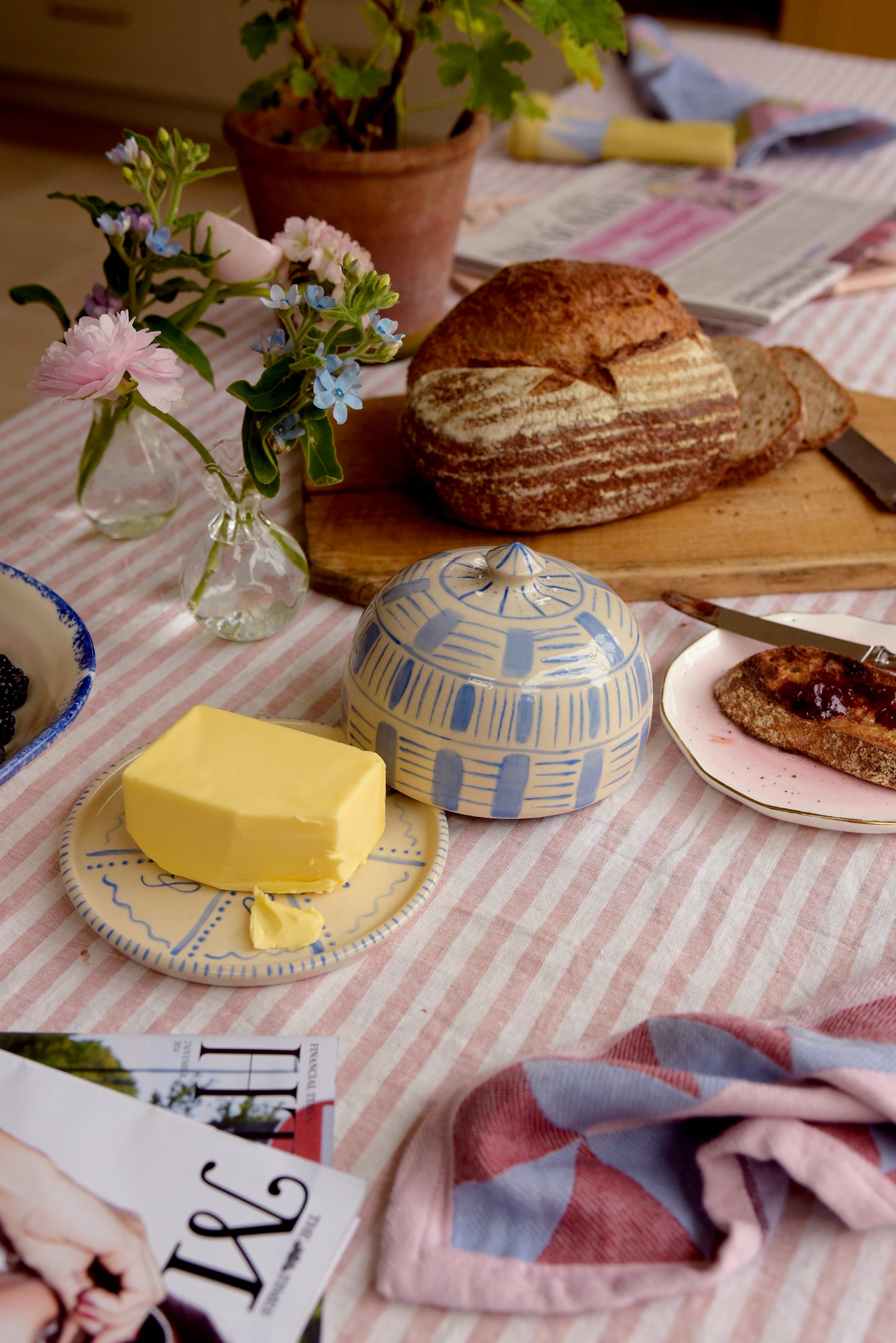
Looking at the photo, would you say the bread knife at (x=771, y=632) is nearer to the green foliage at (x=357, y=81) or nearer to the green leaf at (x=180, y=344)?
the green leaf at (x=180, y=344)

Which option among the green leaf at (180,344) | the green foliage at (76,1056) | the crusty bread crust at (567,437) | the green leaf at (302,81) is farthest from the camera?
the green leaf at (302,81)

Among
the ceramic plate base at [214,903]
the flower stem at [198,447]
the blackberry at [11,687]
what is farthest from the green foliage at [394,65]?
the ceramic plate base at [214,903]

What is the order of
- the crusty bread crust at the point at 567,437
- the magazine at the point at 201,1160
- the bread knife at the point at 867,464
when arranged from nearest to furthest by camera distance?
the magazine at the point at 201,1160
the crusty bread crust at the point at 567,437
the bread knife at the point at 867,464

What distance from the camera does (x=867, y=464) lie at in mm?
1338

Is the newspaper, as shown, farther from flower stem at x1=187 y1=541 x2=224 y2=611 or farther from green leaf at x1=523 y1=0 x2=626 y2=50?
flower stem at x1=187 y1=541 x2=224 y2=611

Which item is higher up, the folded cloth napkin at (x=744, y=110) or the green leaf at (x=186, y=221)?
the folded cloth napkin at (x=744, y=110)

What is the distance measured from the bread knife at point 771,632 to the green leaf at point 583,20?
2.09 feet

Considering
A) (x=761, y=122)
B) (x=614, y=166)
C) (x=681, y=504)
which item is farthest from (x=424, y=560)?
(x=761, y=122)

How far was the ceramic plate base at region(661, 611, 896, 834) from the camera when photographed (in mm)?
901

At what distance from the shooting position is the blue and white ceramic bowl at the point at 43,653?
3.00 feet

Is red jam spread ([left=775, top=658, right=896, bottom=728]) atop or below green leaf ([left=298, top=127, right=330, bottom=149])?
below

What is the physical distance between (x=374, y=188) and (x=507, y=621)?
850 millimetres

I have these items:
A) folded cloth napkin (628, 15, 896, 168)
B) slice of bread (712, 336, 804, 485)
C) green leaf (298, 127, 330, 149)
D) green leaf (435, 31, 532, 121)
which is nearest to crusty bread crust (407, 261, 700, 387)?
slice of bread (712, 336, 804, 485)

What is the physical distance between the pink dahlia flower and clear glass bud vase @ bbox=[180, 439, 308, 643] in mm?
128
